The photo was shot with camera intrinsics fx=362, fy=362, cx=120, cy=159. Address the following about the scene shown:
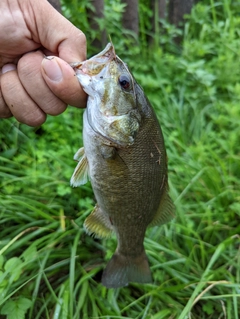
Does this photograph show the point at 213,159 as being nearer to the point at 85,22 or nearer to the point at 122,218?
the point at 122,218

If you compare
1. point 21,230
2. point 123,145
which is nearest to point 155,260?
point 21,230

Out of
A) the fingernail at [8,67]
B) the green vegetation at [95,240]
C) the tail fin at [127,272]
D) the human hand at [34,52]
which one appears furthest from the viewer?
the green vegetation at [95,240]

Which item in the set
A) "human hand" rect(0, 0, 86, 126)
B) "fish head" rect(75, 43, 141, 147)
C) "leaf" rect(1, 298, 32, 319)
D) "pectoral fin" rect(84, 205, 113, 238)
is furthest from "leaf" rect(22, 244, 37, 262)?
"fish head" rect(75, 43, 141, 147)

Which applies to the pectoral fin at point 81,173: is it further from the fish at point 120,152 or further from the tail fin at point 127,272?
the tail fin at point 127,272

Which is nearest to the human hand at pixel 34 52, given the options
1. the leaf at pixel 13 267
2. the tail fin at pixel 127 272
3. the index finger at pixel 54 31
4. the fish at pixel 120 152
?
the index finger at pixel 54 31

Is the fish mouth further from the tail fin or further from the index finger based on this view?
the tail fin

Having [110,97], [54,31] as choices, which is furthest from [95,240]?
[54,31]
